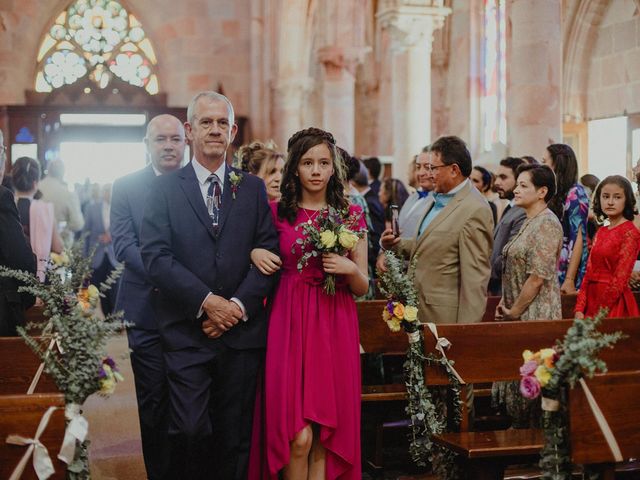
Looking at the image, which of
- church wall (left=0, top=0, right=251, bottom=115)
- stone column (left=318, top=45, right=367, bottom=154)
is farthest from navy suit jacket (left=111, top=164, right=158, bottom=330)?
church wall (left=0, top=0, right=251, bottom=115)

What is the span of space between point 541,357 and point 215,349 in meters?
1.36

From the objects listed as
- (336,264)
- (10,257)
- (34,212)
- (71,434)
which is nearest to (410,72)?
(34,212)

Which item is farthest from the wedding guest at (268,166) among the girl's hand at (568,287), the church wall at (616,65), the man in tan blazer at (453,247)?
the church wall at (616,65)

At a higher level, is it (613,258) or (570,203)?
(570,203)

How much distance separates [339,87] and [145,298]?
1200 centimetres

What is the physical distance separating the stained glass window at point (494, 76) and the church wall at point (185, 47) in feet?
18.4

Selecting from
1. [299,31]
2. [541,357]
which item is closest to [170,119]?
[541,357]

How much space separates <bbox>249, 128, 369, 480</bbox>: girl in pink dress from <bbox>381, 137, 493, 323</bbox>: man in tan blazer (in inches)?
31.5

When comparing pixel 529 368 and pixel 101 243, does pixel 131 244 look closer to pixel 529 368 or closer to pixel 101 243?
pixel 529 368

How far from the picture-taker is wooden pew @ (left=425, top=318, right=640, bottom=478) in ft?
15.3

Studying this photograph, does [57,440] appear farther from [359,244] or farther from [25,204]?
[25,204]

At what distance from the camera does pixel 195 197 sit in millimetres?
4359

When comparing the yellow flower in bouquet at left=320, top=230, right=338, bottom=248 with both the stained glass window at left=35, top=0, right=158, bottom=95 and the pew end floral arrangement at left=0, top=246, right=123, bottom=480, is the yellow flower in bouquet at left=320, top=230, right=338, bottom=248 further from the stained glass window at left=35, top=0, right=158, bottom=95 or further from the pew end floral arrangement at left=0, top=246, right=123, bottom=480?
the stained glass window at left=35, top=0, right=158, bottom=95

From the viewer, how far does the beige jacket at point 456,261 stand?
205 inches
